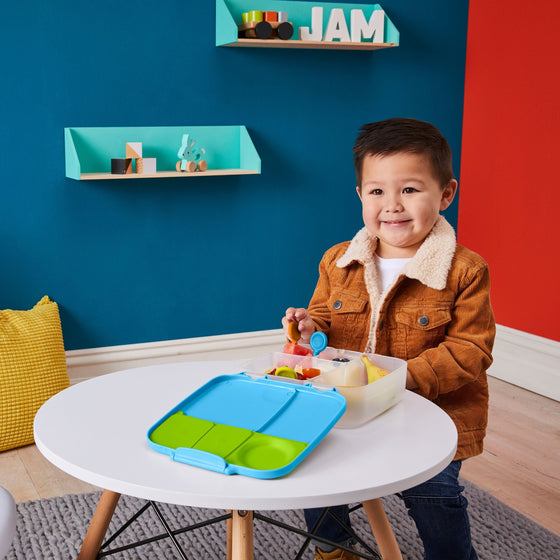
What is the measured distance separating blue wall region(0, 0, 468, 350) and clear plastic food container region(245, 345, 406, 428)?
4.70ft

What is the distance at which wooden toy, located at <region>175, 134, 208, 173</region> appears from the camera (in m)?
2.34

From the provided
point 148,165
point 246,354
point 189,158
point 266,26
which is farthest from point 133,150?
point 246,354

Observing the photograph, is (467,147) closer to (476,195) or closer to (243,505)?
(476,195)

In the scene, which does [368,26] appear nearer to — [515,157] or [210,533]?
[515,157]

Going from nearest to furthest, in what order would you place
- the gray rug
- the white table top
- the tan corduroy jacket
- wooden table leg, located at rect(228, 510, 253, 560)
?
the white table top
wooden table leg, located at rect(228, 510, 253, 560)
the tan corduroy jacket
the gray rug

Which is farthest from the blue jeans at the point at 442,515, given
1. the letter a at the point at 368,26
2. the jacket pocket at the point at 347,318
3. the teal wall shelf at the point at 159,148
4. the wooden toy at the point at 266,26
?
the letter a at the point at 368,26

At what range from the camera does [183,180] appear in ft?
8.21

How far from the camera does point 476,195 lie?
9.39 feet

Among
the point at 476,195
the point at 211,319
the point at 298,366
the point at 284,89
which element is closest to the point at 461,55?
the point at 476,195

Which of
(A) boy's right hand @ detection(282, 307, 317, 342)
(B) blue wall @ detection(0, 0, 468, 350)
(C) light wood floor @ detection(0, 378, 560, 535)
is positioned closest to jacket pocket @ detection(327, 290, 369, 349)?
(A) boy's right hand @ detection(282, 307, 317, 342)

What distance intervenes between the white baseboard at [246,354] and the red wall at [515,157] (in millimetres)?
63

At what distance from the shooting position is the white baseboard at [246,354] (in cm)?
246

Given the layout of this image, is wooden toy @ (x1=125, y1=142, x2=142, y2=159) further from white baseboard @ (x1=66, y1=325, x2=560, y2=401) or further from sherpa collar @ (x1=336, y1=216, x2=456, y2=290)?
sherpa collar @ (x1=336, y1=216, x2=456, y2=290)

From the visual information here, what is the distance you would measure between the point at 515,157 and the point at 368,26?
2.38 feet
